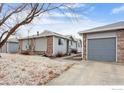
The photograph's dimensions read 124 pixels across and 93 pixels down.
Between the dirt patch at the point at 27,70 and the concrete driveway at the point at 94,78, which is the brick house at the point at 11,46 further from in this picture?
the concrete driveway at the point at 94,78

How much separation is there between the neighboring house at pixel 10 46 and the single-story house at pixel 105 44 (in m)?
1.85

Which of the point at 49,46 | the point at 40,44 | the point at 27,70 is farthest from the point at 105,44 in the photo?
the point at 27,70

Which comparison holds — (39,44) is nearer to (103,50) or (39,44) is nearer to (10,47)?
(10,47)

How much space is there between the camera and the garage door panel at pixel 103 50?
486 cm

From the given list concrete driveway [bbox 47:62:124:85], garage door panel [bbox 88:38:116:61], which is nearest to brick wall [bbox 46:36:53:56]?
concrete driveway [bbox 47:62:124:85]

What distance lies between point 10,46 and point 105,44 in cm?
296

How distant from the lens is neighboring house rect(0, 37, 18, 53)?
3.79 m

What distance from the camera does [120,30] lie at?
6012 mm

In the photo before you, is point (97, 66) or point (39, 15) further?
point (97, 66)
